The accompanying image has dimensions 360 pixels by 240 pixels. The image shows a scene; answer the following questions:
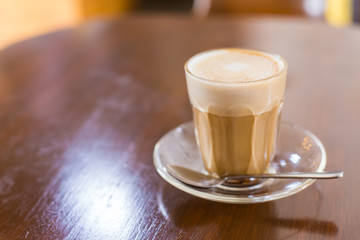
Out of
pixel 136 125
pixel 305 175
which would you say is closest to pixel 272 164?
pixel 305 175

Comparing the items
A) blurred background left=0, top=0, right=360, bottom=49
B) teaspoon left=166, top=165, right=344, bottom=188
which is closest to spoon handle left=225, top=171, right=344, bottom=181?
teaspoon left=166, top=165, right=344, bottom=188

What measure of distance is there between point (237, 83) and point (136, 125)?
260 mm

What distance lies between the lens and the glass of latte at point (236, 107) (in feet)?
1.65

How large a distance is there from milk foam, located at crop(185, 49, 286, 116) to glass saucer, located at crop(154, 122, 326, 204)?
3.3 inches

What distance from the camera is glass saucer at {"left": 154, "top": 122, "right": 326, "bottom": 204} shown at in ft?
1.61

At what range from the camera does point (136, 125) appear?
0.70m

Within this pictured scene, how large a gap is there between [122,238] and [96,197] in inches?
3.6

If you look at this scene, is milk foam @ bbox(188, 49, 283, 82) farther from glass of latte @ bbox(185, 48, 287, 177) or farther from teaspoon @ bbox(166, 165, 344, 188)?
teaspoon @ bbox(166, 165, 344, 188)

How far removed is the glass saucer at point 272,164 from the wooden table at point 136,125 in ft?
0.05

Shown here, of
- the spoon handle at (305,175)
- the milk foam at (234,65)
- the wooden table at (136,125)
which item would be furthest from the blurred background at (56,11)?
the spoon handle at (305,175)

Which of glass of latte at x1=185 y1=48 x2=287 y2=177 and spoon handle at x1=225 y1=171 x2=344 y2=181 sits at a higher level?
glass of latte at x1=185 y1=48 x2=287 y2=177

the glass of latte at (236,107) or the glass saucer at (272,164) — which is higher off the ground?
the glass of latte at (236,107)

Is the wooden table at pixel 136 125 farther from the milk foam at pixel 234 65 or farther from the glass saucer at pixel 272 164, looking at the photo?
the milk foam at pixel 234 65

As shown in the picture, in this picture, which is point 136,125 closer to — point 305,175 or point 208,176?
point 208,176
